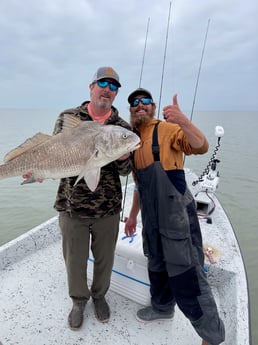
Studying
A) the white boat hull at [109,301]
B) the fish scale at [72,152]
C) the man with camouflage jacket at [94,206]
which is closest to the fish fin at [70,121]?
the fish scale at [72,152]

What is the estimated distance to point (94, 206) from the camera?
8.09 ft

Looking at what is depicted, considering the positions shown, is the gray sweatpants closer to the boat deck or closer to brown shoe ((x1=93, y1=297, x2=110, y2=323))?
brown shoe ((x1=93, y1=297, x2=110, y2=323))

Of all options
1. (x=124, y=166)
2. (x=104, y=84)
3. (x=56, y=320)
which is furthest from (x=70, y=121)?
(x=56, y=320)

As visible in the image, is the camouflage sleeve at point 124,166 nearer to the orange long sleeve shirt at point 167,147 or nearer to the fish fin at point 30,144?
the orange long sleeve shirt at point 167,147

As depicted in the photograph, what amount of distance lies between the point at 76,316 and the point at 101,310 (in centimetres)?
29

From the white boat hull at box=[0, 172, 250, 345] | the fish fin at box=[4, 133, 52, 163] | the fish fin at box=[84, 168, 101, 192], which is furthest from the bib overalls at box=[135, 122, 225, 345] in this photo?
the fish fin at box=[4, 133, 52, 163]

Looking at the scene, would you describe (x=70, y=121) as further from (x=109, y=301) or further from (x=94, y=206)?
(x=109, y=301)

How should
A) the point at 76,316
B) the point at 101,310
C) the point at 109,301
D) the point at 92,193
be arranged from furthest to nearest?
the point at 109,301, the point at 101,310, the point at 76,316, the point at 92,193

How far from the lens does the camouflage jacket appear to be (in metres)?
2.45

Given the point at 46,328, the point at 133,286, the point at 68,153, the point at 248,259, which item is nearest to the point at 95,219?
the point at 68,153

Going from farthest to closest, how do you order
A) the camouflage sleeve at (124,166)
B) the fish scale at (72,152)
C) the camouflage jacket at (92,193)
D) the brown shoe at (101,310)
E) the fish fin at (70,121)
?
the brown shoe at (101,310) < the camouflage jacket at (92,193) < the camouflage sleeve at (124,166) < the fish fin at (70,121) < the fish scale at (72,152)

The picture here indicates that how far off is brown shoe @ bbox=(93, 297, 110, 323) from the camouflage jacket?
3.94ft

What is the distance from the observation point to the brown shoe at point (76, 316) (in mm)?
2776

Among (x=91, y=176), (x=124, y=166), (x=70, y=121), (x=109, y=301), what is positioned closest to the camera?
(x=91, y=176)
